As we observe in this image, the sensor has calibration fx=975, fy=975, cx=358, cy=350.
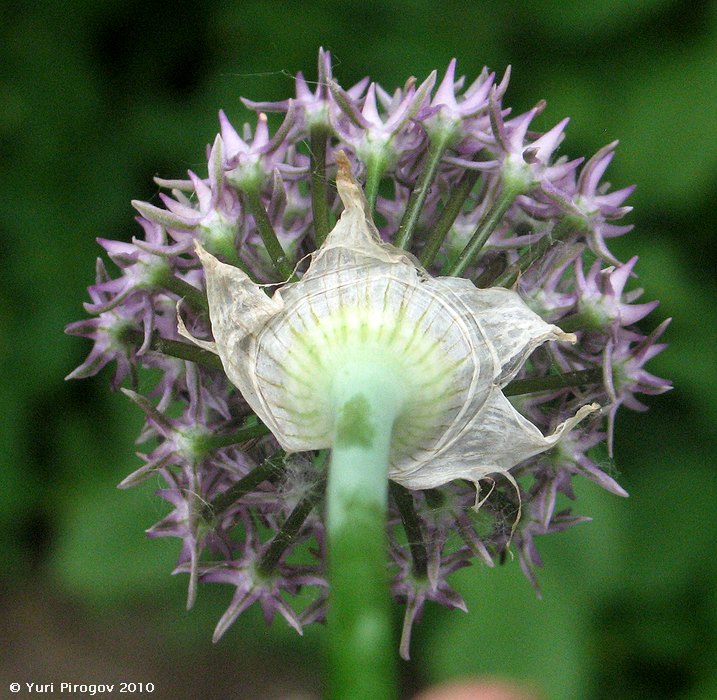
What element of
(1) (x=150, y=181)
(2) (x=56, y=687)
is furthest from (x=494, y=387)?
(2) (x=56, y=687)

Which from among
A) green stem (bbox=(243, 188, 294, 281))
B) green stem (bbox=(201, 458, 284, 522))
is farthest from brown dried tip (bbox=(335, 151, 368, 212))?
green stem (bbox=(201, 458, 284, 522))

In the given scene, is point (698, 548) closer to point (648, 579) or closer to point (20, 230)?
point (648, 579)

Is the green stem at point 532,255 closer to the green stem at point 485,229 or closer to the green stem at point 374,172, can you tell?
the green stem at point 485,229

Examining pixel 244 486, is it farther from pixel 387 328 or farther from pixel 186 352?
pixel 387 328

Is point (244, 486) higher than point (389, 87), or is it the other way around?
point (389, 87)

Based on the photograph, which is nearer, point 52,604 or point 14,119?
point 14,119

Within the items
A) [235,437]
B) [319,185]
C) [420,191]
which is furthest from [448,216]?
[235,437]
